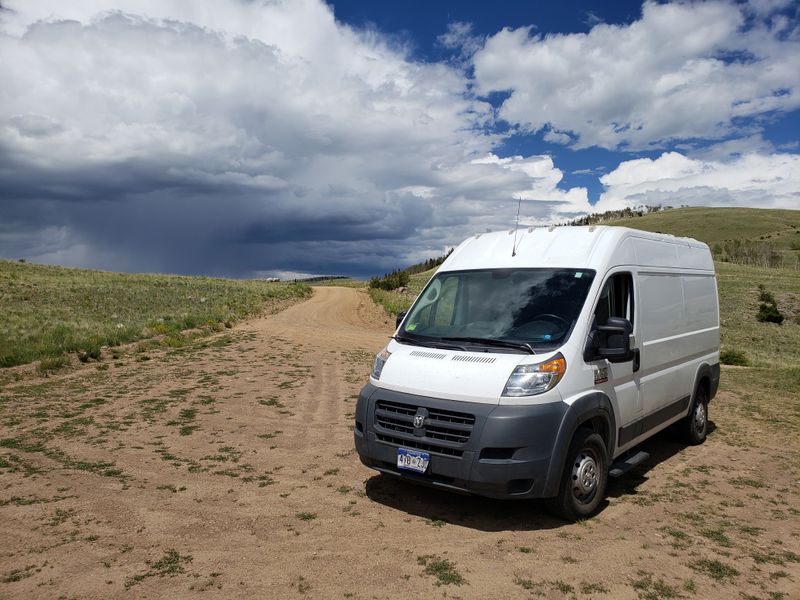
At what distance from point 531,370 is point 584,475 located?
4.08 feet

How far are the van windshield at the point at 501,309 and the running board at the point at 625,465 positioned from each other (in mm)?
1582

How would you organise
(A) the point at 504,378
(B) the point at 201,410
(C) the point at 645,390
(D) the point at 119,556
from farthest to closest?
(B) the point at 201,410
(C) the point at 645,390
(A) the point at 504,378
(D) the point at 119,556

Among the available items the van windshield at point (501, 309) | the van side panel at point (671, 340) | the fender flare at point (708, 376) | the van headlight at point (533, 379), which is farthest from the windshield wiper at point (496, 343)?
the fender flare at point (708, 376)

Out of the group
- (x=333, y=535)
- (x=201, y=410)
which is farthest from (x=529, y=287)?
(x=201, y=410)

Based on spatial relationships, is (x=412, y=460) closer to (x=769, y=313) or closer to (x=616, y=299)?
(x=616, y=299)

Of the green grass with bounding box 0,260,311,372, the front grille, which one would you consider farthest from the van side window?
the green grass with bounding box 0,260,311,372

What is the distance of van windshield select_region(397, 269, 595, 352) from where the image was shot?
5.47m

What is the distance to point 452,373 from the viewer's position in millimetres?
5160

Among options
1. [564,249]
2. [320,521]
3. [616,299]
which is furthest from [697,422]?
[320,521]

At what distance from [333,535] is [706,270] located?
678cm

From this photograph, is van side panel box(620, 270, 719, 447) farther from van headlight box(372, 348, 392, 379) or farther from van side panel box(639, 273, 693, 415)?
van headlight box(372, 348, 392, 379)

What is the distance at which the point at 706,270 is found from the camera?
8.68 m

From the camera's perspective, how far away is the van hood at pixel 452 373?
5.00 metres

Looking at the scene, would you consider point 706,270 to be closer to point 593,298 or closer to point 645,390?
point 645,390
